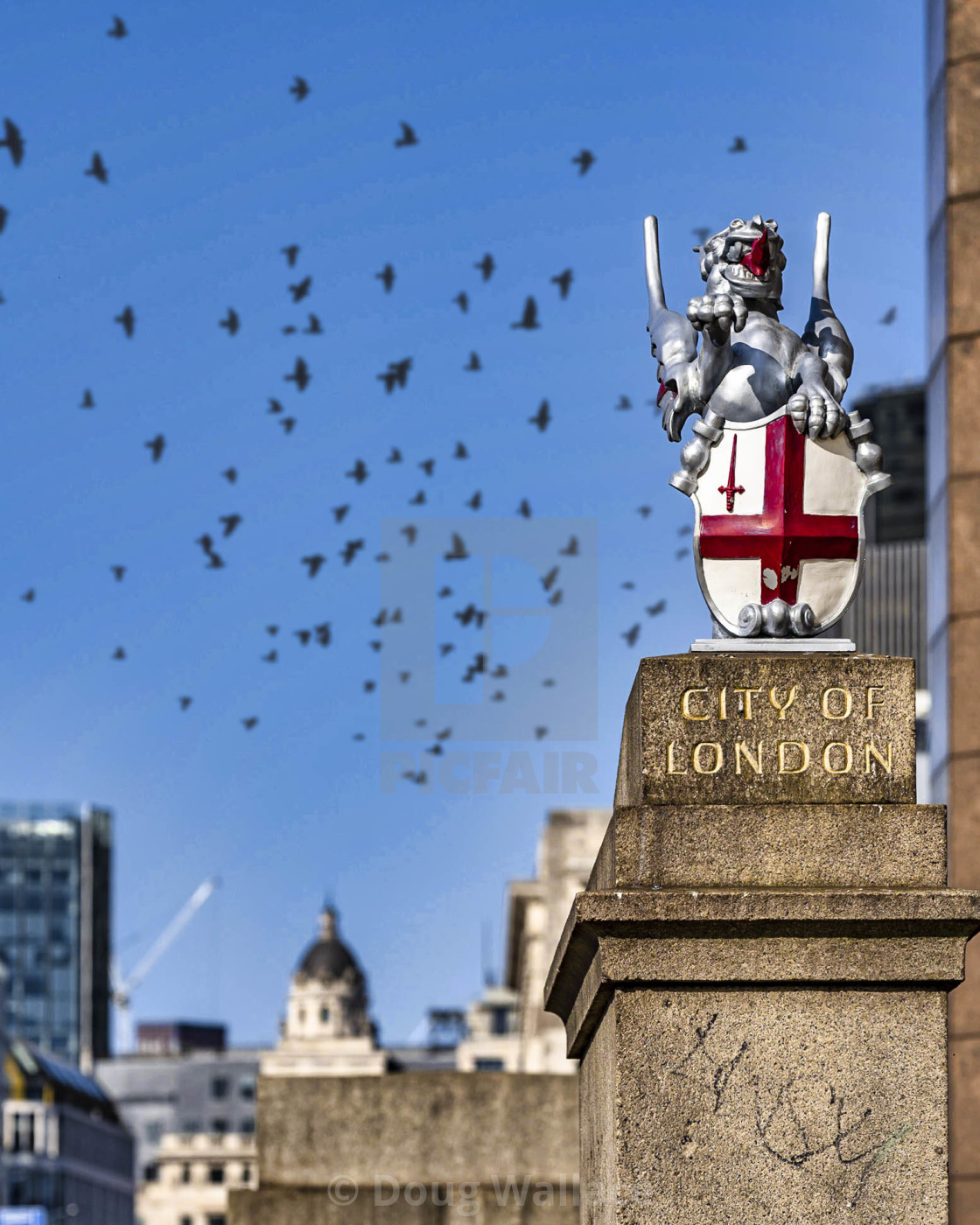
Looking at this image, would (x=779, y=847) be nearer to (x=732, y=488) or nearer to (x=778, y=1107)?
(x=778, y=1107)

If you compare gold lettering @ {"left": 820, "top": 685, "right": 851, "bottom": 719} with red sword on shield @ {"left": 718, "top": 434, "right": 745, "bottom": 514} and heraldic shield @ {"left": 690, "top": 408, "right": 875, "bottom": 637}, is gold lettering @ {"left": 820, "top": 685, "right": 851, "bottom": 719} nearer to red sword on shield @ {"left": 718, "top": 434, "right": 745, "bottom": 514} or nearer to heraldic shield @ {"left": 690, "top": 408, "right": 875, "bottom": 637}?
heraldic shield @ {"left": 690, "top": 408, "right": 875, "bottom": 637}

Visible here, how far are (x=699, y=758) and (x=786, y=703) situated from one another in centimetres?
36

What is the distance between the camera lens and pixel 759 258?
28.6 feet

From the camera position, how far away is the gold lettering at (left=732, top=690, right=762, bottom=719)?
320 inches

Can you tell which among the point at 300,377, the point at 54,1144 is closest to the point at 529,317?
the point at 300,377

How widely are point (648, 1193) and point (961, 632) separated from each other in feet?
59.4

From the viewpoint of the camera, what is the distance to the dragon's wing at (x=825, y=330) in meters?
8.66

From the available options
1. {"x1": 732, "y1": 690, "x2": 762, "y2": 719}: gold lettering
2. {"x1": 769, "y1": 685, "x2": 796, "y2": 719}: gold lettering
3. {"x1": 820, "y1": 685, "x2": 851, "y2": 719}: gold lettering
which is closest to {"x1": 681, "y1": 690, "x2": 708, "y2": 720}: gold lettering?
{"x1": 732, "y1": 690, "x2": 762, "y2": 719}: gold lettering

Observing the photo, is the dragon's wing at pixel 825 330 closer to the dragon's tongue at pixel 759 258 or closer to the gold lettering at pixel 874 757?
the dragon's tongue at pixel 759 258

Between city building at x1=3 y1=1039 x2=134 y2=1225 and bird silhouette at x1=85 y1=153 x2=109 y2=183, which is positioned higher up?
bird silhouette at x1=85 y1=153 x2=109 y2=183

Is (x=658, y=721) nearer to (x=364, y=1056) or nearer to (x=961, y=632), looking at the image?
(x=961, y=632)

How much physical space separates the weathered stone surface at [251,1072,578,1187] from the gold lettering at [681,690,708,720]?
11.3 metres

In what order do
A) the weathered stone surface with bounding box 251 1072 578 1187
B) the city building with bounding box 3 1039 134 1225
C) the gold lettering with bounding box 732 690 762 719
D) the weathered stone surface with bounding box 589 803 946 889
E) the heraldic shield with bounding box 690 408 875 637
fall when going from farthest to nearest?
the city building with bounding box 3 1039 134 1225, the weathered stone surface with bounding box 251 1072 578 1187, the heraldic shield with bounding box 690 408 875 637, the gold lettering with bounding box 732 690 762 719, the weathered stone surface with bounding box 589 803 946 889

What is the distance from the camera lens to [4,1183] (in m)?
141
